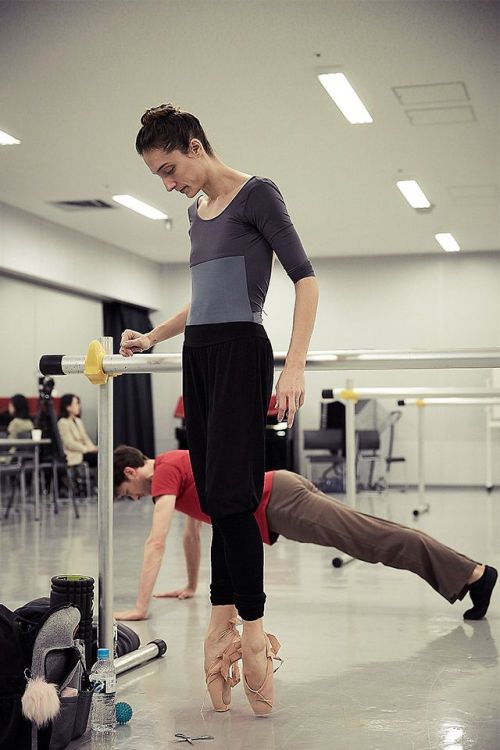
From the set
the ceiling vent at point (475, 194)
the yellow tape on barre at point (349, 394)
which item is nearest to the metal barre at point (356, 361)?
the yellow tape on barre at point (349, 394)

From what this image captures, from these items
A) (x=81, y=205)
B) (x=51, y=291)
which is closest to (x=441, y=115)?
(x=81, y=205)

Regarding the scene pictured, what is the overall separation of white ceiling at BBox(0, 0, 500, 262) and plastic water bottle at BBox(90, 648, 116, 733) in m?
3.35

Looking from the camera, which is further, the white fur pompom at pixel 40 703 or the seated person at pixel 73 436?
the seated person at pixel 73 436

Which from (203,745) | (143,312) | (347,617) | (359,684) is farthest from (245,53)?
(143,312)

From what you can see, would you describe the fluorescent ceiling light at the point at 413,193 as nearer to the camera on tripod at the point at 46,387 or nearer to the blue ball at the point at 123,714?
the camera on tripod at the point at 46,387

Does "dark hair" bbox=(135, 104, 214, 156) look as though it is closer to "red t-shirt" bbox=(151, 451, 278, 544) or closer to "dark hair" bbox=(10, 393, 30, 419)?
"red t-shirt" bbox=(151, 451, 278, 544)

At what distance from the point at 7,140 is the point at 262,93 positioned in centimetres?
207

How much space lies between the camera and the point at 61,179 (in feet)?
26.6

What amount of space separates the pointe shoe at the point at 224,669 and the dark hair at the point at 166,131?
1103 mm

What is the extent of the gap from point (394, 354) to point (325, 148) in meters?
4.96

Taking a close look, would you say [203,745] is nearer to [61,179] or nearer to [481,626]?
[481,626]

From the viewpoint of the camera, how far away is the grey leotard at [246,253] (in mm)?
2107

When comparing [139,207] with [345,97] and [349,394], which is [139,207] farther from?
[349,394]

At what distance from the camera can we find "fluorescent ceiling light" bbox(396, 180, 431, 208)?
27.2 ft
